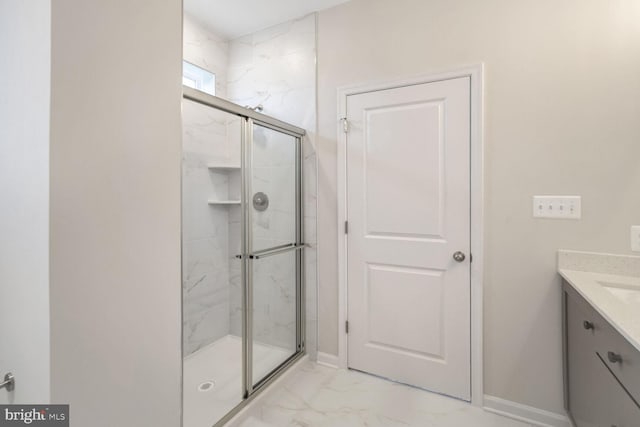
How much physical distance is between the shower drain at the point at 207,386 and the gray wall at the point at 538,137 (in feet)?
5.58

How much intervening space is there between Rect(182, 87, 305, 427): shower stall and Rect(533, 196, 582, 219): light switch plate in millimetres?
1526

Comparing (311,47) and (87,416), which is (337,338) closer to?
(87,416)

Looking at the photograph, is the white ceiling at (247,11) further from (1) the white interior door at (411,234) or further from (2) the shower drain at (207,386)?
(2) the shower drain at (207,386)


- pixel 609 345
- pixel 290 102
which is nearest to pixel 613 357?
pixel 609 345

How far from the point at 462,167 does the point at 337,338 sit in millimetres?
1488

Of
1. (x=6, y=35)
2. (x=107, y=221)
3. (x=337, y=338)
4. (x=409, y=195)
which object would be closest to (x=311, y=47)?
(x=409, y=195)

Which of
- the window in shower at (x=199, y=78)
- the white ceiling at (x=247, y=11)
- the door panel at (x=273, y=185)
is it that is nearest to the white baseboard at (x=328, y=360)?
the door panel at (x=273, y=185)

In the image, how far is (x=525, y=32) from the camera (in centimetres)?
166

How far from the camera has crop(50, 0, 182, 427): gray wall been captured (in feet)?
2.22

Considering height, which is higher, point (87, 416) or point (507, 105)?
→ point (507, 105)

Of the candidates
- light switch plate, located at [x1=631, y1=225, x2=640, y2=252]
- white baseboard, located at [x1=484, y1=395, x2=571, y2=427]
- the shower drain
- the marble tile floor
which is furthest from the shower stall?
light switch plate, located at [x1=631, y1=225, x2=640, y2=252]

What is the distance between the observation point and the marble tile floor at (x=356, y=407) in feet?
5.51

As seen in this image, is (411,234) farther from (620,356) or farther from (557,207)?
(620,356)

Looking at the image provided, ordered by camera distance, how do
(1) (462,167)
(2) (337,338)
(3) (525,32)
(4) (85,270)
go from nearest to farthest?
(4) (85,270), (3) (525,32), (1) (462,167), (2) (337,338)
